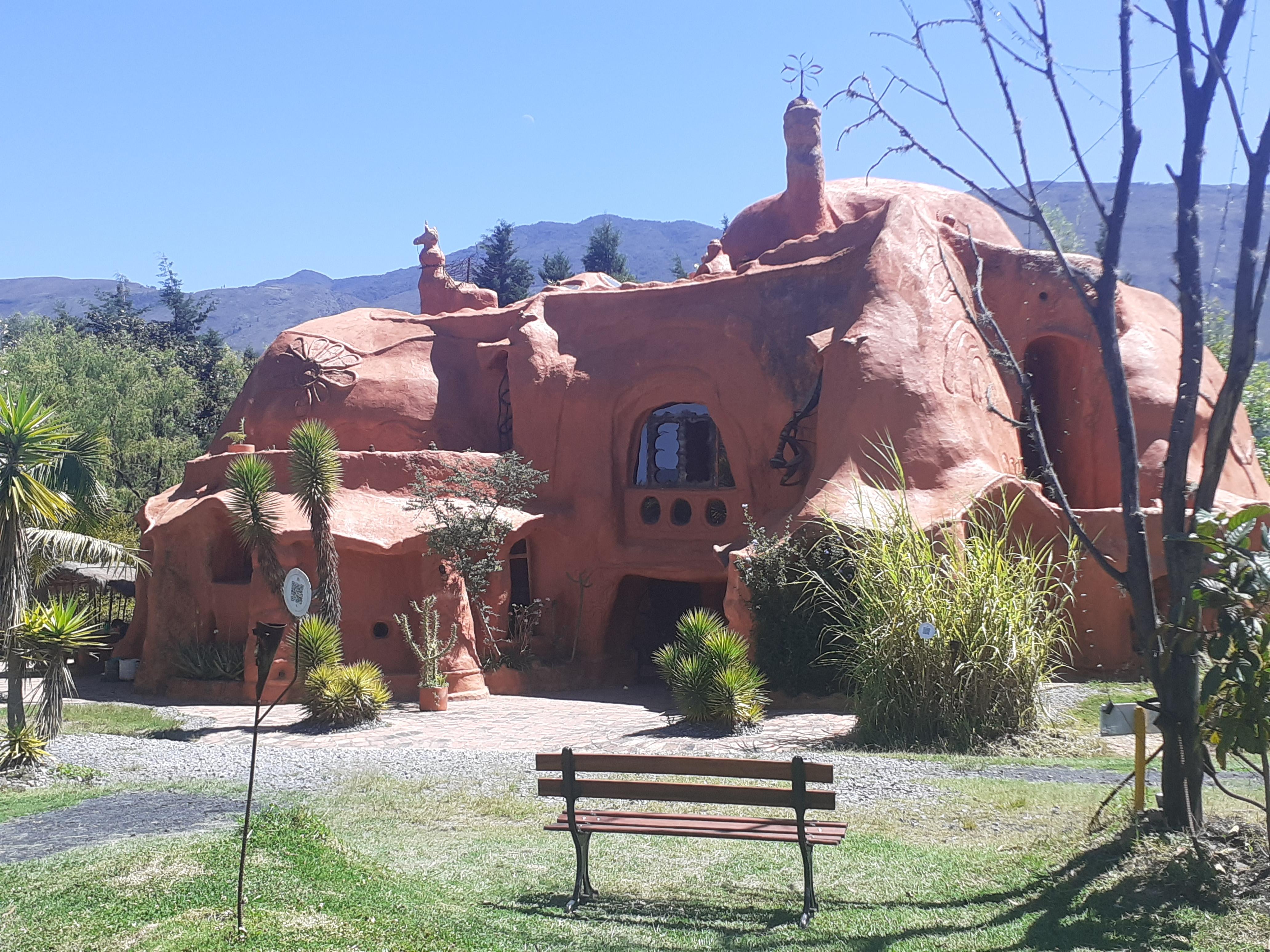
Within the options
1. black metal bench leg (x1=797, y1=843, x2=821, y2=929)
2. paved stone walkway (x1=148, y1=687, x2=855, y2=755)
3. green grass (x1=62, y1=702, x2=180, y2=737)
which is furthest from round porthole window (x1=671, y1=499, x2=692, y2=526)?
black metal bench leg (x1=797, y1=843, x2=821, y2=929)

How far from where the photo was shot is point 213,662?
57.8 feet

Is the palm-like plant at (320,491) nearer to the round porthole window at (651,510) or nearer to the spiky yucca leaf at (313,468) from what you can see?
the spiky yucca leaf at (313,468)

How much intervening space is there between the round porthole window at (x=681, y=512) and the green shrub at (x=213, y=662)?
746 centimetres

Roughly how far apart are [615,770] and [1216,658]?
10.4ft

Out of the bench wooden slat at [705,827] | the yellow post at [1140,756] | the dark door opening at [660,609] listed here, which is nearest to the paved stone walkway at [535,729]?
the dark door opening at [660,609]

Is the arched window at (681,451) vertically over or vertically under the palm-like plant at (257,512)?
over

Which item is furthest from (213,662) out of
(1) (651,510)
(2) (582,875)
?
(2) (582,875)

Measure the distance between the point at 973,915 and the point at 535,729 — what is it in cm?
882

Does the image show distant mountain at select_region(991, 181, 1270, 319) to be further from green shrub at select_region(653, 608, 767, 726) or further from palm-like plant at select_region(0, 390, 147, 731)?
palm-like plant at select_region(0, 390, 147, 731)

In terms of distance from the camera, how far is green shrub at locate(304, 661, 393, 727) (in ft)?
46.4

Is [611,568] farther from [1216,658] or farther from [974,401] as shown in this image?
[1216,658]

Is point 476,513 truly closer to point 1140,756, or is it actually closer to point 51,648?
point 51,648

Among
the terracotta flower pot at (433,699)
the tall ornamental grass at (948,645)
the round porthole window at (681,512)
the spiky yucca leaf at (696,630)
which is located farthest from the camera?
the round porthole window at (681,512)

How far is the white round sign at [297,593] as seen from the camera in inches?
234
